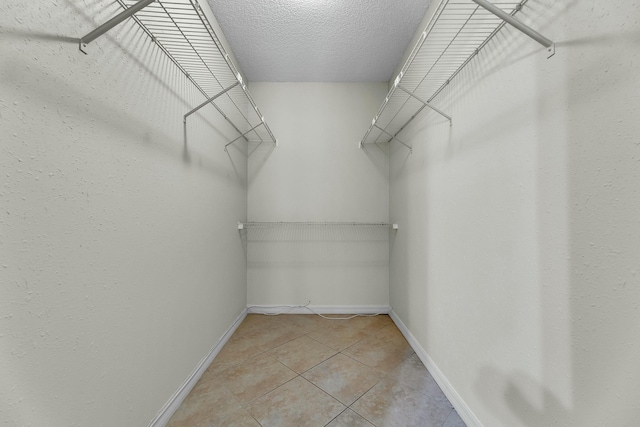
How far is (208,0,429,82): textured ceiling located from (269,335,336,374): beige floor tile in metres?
2.28

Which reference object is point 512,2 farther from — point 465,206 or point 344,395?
point 344,395

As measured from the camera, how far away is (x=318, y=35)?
1.63 meters

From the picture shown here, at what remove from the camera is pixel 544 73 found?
0.68 metres

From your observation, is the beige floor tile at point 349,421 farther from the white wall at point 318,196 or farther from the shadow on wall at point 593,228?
the white wall at point 318,196

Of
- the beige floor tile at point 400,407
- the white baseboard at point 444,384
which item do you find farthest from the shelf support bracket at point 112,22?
the white baseboard at point 444,384

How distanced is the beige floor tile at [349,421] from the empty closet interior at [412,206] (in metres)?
0.48

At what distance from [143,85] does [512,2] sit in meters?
1.41

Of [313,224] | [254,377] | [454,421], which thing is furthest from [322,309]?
[454,421]

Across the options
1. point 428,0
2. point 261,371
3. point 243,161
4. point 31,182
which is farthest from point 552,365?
point 243,161

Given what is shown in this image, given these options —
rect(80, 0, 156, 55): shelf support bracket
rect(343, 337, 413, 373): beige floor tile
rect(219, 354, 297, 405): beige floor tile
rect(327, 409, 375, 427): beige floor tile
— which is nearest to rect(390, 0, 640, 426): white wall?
rect(343, 337, 413, 373): beige floor tile

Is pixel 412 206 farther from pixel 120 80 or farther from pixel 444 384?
pixel 120 80

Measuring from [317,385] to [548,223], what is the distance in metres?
1.32

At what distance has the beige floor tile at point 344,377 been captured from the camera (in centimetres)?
121

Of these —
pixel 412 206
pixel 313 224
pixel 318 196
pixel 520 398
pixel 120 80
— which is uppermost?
pixel 120 80
